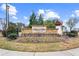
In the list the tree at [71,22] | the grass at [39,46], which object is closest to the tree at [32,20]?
the grass at [39,46]

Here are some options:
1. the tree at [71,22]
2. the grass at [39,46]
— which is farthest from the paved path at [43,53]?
the tree at [71,22]

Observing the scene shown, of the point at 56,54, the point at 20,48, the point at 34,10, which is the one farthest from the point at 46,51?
the point at 34,10

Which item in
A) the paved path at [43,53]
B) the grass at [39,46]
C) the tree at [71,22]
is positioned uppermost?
the tree at [71,22]

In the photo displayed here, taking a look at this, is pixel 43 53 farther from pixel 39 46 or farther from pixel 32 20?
pixel 32 20

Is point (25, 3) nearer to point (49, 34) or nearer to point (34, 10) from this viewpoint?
point (34, 10)

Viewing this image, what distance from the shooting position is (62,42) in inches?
118

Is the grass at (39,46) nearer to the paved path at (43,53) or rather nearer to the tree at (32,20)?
the paved path at (43,53)

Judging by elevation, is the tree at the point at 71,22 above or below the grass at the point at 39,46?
above

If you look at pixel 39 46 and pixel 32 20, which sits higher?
pixel 32 20

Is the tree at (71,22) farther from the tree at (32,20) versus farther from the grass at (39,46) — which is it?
the tree at (32,20)

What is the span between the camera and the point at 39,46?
2990mm

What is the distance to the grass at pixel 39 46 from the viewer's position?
298 centimetres

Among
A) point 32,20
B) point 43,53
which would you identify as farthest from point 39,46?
point 32,20

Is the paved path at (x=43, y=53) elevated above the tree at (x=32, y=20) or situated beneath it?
situated beneath
